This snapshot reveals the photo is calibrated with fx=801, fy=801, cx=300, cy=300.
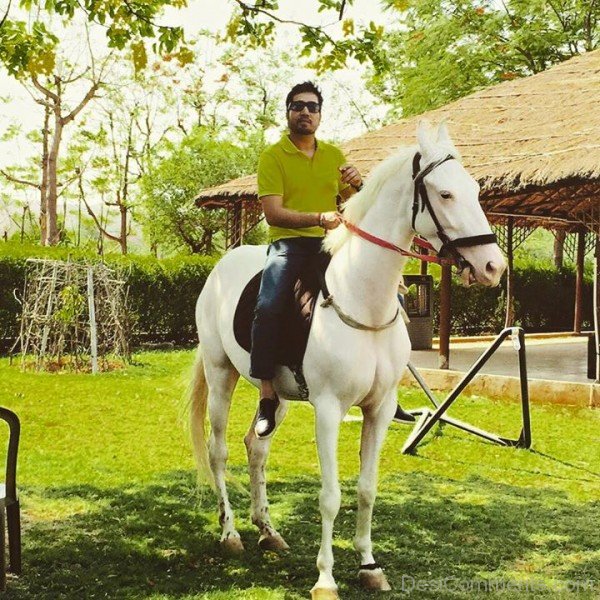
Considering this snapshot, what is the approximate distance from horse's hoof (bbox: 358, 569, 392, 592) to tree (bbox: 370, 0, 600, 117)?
2054 cm

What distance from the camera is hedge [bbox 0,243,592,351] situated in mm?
16500

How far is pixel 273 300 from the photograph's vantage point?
423 cm

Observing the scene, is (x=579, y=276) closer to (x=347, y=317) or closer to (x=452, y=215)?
(x=347, y=317)

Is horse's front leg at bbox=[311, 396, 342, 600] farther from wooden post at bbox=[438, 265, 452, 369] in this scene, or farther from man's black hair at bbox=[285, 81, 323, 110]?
wooden post at bbox=[438, 265, 452, 369]

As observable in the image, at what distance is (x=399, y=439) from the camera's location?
8.36 metres

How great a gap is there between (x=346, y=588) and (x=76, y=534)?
1.87m

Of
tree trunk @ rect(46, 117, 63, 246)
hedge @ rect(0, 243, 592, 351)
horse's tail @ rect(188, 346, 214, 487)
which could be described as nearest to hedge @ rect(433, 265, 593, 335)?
hedge @ rect(0, 243, 592, 351)

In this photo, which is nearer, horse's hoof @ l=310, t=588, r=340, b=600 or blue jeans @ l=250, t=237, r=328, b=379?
horse's hoof @ l=310, t=588, r=340, b=600

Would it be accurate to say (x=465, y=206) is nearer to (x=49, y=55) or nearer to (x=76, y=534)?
(x=76, y=534)

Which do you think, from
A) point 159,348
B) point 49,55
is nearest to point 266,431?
point 49,55

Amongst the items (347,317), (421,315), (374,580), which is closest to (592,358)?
(421,315)

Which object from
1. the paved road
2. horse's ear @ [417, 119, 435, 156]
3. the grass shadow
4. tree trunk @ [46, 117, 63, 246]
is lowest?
the grass shadow

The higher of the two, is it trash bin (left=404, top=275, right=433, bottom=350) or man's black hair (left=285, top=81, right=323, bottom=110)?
man's black hair (left=285, top=81, right=323, bottom=110)

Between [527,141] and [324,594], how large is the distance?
9687mm
